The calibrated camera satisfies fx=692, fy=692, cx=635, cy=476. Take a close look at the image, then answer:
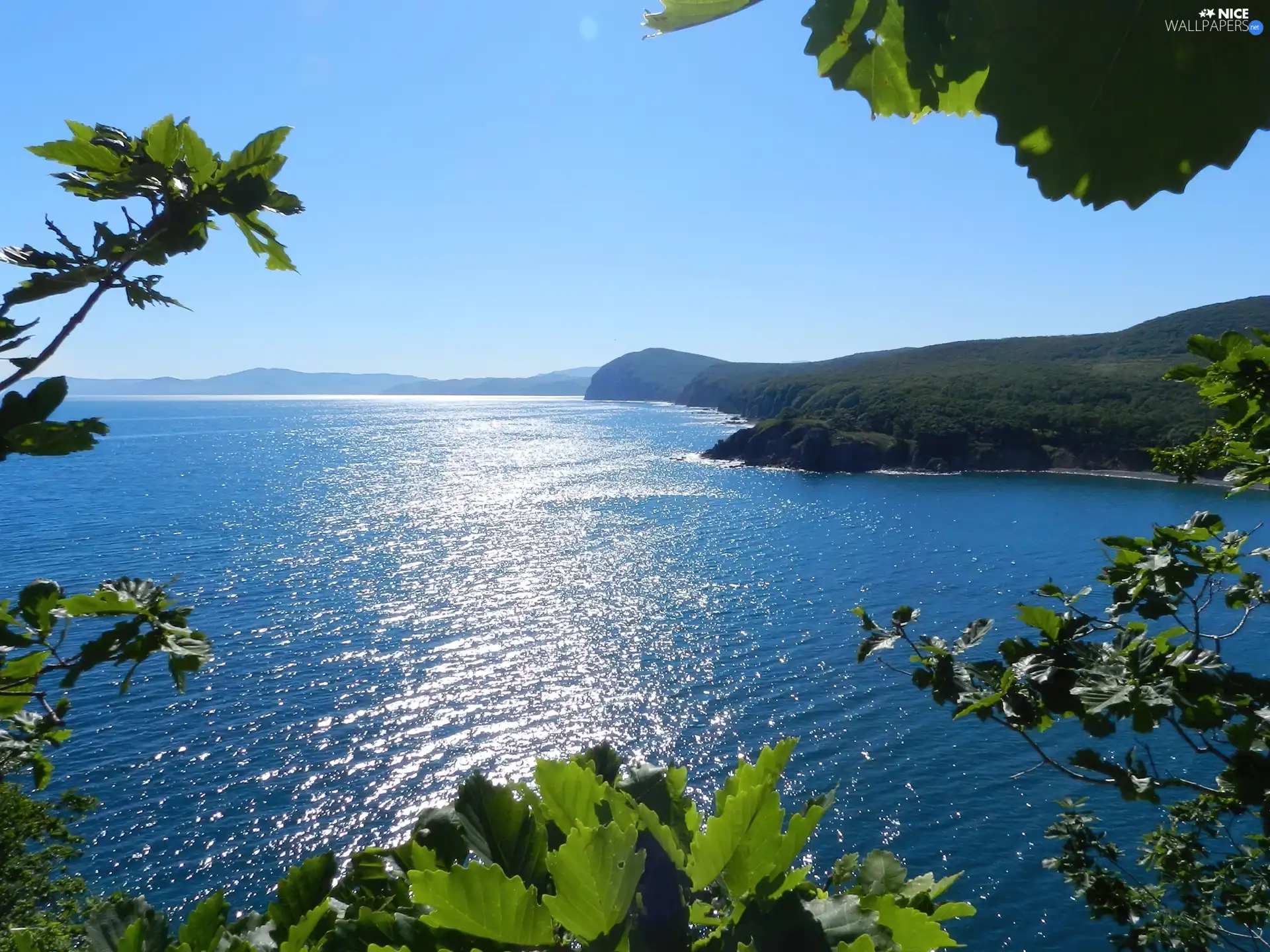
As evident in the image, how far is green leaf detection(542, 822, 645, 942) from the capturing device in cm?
104

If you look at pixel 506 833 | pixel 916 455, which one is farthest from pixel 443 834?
pixel 916 455

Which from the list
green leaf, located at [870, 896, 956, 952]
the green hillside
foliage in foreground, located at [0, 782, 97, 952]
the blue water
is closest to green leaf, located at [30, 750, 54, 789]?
green leaf, located at [870, 896, 956, 952]

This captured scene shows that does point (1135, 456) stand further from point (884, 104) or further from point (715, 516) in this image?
point (884, 104)

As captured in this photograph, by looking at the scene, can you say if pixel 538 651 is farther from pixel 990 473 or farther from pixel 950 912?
pixel 990 473

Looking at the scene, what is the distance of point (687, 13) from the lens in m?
0.99

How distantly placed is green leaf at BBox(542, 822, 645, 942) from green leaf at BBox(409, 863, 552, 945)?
57 millimetres

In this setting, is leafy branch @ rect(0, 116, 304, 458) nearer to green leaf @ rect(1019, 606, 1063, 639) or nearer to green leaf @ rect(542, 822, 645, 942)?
green leaf @ rect(542, 822, 645, 942)

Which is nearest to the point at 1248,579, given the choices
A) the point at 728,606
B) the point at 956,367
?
the point at 728,606

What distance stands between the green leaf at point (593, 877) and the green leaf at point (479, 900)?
6 centimetres

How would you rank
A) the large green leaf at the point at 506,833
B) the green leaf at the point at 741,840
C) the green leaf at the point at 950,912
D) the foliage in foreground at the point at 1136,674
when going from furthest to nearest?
the foliage in foreground at the point at 1136,674, the large green leaf at the point at 506,833, the green leaf at the point at 950,912, the green leaf at the point at 741,840

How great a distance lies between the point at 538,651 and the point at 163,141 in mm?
39139

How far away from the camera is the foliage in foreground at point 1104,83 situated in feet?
2.39

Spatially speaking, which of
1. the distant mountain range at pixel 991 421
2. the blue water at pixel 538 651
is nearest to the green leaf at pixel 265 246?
the blue water at pixel 538 651

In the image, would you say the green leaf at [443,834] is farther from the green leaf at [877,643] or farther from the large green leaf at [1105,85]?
the green leaf at [877,643]
